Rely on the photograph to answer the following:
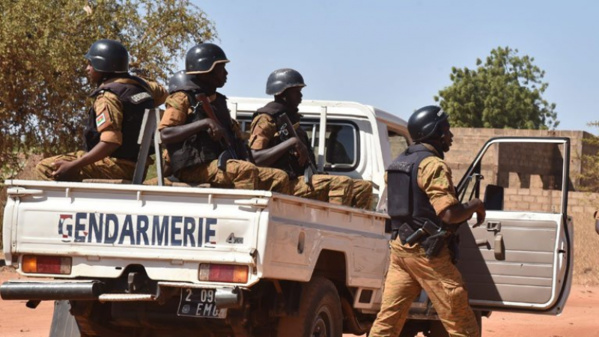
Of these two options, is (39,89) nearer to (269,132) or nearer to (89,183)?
(269,132)

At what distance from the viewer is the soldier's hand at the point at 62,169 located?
7090 millimetres

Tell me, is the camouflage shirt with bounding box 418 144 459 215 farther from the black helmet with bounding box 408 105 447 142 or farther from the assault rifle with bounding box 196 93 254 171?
the assault rifle with bounding box 196 93 254 171

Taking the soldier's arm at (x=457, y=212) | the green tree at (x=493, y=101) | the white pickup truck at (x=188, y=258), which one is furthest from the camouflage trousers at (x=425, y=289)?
the green tree at (x=493, y=101)

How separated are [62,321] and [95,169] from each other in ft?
3.28

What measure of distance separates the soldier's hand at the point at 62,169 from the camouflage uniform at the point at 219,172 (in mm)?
609

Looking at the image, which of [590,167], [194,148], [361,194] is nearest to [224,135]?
[194,148]

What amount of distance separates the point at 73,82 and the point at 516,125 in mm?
42479

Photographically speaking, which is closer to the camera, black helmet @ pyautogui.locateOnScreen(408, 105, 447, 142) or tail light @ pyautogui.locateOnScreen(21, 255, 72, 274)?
tail light @ pyautogui.locateOnScreen(21, 255, 72, 274)

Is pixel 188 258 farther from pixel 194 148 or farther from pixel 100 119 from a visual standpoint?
pixel 100 119

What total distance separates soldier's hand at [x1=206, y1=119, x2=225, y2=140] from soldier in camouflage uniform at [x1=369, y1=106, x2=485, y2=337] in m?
1.11

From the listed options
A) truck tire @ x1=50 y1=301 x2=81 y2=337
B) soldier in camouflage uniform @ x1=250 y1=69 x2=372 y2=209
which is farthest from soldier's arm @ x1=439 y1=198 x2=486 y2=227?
truck tire @ x1=50 y1=301 x2=81 y2=337

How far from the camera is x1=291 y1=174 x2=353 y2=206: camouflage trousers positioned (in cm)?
801

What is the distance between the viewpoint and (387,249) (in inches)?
322

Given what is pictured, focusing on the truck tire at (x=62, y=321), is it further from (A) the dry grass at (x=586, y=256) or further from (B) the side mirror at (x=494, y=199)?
(A) the dry grass at (x=586, y=256)
